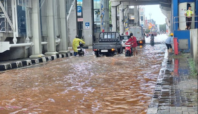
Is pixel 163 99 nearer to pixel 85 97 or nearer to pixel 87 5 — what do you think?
pixel 85 97

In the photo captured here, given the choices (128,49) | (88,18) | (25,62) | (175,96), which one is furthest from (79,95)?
(88,18)

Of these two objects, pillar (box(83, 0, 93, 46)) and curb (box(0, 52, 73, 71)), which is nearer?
curb (box(0, 52, 73, 71))

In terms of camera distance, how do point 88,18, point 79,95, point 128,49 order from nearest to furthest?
point 79,95, point 128,49, point 88,18

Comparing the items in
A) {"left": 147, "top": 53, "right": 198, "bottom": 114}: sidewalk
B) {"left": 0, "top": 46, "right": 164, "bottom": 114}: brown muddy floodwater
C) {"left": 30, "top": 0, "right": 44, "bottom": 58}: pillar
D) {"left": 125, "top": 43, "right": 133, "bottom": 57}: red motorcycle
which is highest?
{"left": 30, "top": 0, "right": 44, "bottom": 58}: pillar

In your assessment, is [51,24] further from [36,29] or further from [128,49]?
[128,49]

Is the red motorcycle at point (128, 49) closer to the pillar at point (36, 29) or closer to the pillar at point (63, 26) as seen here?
the pillar at point (36, 29)

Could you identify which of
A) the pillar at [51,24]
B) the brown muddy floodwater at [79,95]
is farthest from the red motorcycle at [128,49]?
the brown muddy floodwater at [79,95]

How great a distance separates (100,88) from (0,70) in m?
7.97

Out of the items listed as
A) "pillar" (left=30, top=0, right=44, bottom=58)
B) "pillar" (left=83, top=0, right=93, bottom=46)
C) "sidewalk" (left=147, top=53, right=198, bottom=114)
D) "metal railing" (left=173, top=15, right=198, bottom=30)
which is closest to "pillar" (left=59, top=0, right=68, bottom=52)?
"pillar" (left=30, top=0, right=44, bottom=58)

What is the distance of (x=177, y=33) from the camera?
2008cm

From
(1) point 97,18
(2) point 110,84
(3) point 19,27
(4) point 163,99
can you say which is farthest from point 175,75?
(1) point 97,18

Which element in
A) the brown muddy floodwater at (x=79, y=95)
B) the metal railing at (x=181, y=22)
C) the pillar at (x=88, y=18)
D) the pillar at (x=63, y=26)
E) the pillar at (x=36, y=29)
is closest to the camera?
the brown muddy floodwater at (x=79, y=95)

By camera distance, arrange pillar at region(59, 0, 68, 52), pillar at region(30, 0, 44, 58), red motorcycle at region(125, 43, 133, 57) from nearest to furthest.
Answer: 1. pillar at region(30, 0, 44, 58)
2. red motorcycle at region(125, 43, 133, 57)
3. pillar at region(59, 0, 68, 52)

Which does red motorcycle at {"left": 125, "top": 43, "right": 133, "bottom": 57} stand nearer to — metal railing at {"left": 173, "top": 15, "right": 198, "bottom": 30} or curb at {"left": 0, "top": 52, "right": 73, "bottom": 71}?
metal railing at {"left": 173, "top": 15, "right": 198, "bottom": 30}
